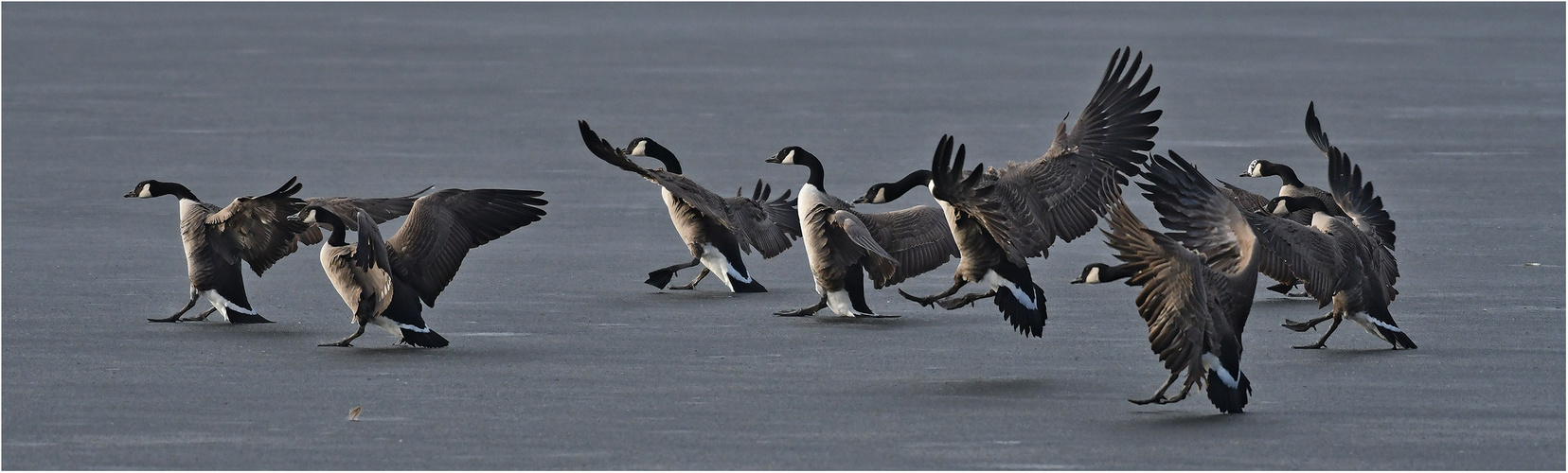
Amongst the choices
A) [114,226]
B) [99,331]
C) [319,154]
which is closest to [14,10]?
[319,154]

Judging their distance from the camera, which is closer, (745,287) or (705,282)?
(745,287)

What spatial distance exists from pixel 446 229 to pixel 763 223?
2.36 metres

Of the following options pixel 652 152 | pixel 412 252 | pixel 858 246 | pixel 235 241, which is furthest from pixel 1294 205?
pixel 235 241

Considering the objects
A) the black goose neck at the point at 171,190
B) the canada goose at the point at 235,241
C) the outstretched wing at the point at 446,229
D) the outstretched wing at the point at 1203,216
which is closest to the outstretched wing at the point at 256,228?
the canada goose at the point at 235,241

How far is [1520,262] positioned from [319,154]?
9.67m

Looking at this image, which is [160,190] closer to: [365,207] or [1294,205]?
[365,207]

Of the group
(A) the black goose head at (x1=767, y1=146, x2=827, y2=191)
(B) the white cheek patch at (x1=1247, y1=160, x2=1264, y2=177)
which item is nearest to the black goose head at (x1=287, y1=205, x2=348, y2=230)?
(A) the black goose head at (x1=767, y1=146, x2=827, y2=191)

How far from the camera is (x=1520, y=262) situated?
1250 centimetres

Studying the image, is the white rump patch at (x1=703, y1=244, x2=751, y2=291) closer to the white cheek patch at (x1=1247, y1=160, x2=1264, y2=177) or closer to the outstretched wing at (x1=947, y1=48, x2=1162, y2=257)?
the outstretched wing at (x1=947, y1=48, x2=1162, y2=257)

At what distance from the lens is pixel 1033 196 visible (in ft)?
36.2

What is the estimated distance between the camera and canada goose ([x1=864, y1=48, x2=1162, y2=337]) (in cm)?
1002

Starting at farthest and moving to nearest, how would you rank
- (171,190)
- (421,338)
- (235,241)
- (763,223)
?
(763,223) < (171,190) < (235,241) < (421,338)

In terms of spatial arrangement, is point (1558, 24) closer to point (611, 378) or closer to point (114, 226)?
point (114, 226)

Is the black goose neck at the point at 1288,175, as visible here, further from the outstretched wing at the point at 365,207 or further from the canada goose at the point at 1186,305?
the outstretched wing at the point at 365,207
